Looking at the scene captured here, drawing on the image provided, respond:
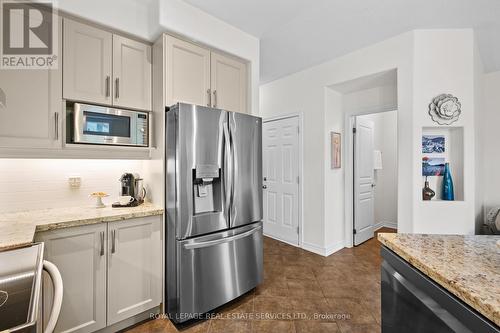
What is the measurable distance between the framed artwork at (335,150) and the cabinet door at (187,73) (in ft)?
6.59

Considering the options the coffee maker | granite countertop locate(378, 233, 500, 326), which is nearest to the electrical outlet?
the coffee maker

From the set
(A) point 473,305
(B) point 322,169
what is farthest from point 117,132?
(B) point 322,169

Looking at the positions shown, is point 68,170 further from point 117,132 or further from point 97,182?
point 117,132

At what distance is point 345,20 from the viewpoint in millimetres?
2402

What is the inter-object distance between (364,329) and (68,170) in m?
Result: 2.81

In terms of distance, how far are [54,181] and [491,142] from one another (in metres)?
5.25

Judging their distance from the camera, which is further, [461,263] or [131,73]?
[131,73]

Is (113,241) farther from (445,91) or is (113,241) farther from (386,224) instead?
(386,224)

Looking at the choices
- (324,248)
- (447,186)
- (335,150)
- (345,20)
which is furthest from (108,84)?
(447,186)

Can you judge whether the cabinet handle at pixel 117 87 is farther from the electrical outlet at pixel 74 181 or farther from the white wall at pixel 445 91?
the white wall at pixel 445 91

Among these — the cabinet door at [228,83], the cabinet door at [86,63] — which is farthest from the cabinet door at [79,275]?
the cabinet door at [228,83]

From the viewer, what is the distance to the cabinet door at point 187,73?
2.03 m

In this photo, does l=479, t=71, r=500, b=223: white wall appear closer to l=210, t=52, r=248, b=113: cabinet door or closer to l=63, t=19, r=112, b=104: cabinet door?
l=210, t=52, r=248, b=113: cabinet door

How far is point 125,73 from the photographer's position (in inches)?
81.0
